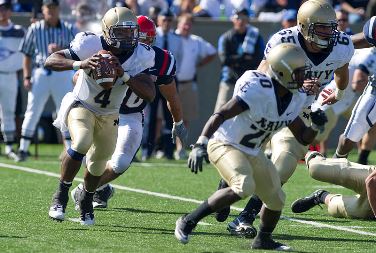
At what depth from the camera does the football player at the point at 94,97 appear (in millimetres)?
6945

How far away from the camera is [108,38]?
7000 millimetres

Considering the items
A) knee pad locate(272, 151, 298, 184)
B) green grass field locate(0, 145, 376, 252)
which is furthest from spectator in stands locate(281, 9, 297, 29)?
knee pad locate(272, 151, 298, 184)

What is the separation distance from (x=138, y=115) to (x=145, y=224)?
1.00 m

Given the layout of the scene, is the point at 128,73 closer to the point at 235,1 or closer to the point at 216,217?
the point at 216,217

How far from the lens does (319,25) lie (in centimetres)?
714

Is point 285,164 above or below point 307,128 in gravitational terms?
below

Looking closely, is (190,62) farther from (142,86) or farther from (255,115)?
(255,115)

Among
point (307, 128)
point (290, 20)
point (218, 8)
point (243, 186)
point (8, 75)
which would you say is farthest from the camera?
point (218, 8)

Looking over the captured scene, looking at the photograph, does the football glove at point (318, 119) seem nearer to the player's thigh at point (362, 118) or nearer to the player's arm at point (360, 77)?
the player's thigh at point (362, 118)

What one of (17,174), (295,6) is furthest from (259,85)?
(295,6)

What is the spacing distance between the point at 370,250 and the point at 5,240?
2.19 meters

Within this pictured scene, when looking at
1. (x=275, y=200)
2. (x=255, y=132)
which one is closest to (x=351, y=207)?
(x=275, y=200)

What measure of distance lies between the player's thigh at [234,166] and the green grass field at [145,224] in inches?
16.1

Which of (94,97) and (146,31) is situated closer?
(94,97)
